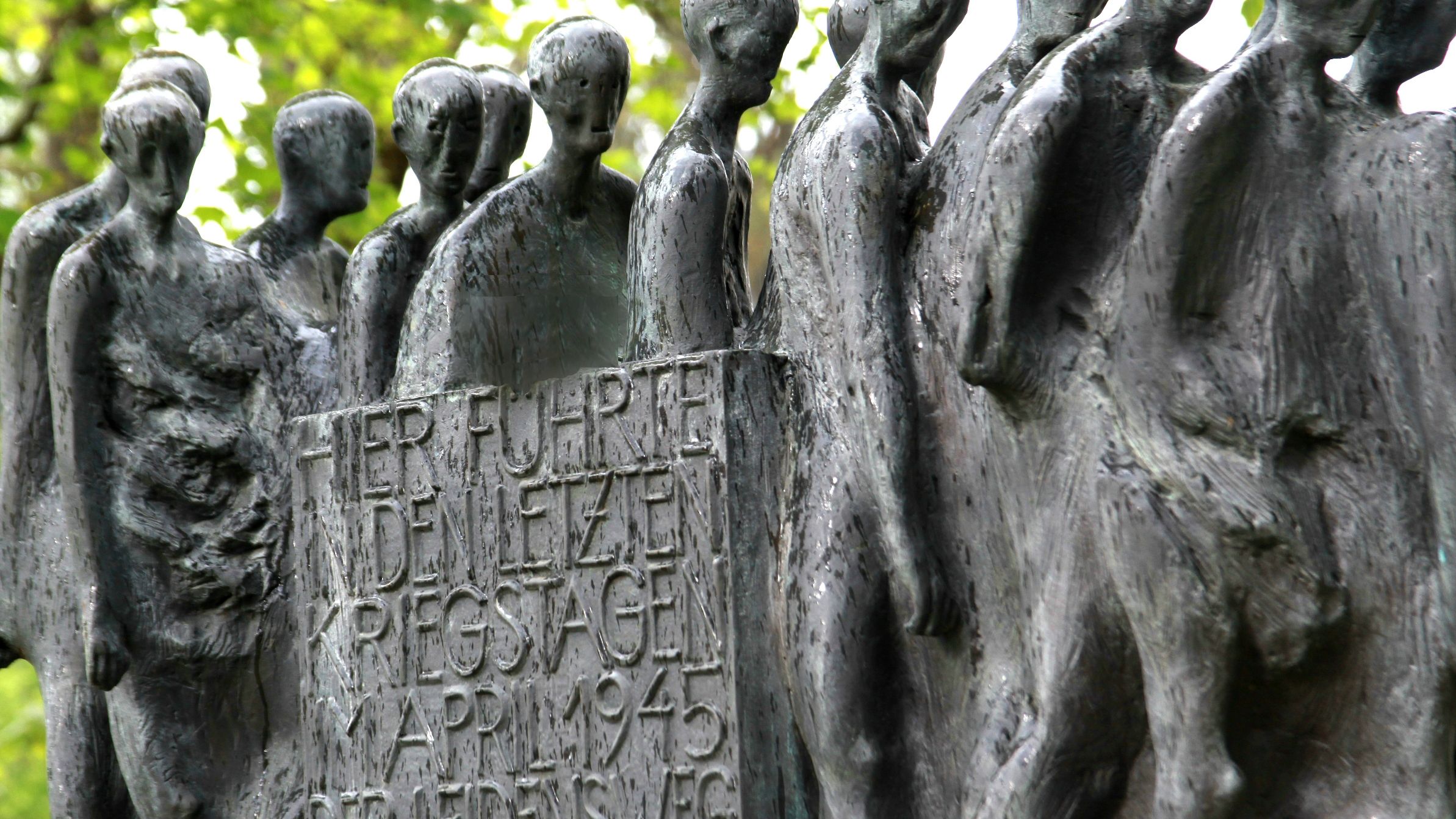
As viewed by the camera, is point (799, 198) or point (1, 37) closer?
point (799, 198)

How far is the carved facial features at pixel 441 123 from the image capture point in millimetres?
4570

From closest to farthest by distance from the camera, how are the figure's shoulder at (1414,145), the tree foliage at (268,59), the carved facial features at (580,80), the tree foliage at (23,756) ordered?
the figure's shoulder at (1414,145), the carved facial features at (580,80), the tree foliage at (268,59), the tree foliage at (23,756)

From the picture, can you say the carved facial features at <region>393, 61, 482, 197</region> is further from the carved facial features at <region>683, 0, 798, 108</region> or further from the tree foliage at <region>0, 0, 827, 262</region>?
the tree foliage at <region>0, 0, 827, 262</region>

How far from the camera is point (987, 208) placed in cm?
355

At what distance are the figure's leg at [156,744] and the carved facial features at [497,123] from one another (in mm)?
1399

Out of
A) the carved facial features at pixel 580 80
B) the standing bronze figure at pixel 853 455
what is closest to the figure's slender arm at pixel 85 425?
the carved facial features at pixel 580 80

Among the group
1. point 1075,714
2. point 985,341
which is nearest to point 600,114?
point 985,341

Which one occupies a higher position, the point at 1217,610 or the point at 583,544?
the point at 583,544

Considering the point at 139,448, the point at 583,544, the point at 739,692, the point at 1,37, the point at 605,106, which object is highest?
the point at 1,37

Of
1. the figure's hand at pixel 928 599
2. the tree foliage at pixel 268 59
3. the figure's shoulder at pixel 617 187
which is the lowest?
the figure's hand at pixel 928 599

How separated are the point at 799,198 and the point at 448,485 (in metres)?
0.97

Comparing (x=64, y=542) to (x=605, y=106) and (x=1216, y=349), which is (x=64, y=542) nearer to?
(x=605, y=106)

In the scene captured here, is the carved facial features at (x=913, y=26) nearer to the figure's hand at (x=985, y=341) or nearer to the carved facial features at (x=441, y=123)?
the figure's hand at (x=985, y=341)

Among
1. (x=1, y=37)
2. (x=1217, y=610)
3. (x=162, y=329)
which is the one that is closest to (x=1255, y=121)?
(x=1217, y=610)
